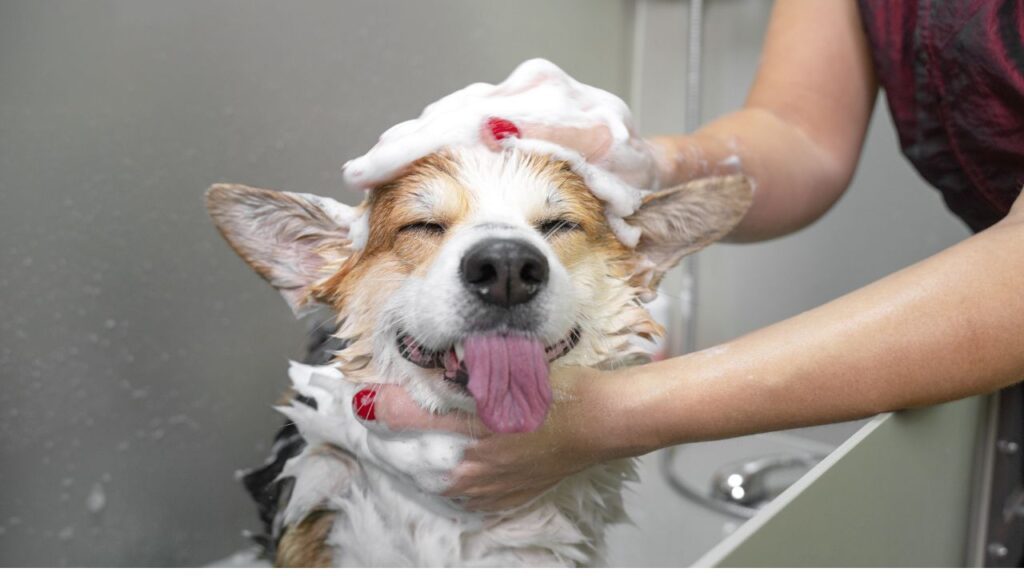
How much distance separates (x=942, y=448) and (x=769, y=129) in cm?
41

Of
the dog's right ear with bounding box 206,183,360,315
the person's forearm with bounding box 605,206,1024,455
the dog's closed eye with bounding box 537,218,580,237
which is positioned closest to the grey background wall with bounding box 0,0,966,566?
the dog's right ear with bounding box 206,183,360,315

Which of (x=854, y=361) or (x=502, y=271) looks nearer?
(x=502, y=271)

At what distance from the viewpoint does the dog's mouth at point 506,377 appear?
1.78 feet

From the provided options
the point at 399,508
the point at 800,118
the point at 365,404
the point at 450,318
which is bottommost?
the point at 399,508

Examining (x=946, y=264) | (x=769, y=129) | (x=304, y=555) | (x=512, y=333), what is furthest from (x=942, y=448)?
(x=304, y=555)

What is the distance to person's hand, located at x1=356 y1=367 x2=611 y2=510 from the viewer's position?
0.61 metres

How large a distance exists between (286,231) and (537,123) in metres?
0.23

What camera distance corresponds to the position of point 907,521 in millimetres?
765

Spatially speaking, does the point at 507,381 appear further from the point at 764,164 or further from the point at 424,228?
the point at 764,164

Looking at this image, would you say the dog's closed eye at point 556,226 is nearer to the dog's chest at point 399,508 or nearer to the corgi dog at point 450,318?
the corgi dog at point 450,318

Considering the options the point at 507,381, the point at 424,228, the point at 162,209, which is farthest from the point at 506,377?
the point at 162,209

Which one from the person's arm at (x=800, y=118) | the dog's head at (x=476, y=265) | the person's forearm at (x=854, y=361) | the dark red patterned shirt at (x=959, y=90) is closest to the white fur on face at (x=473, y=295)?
the dog's head at (x=476, y=265)

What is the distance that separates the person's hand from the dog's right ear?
12cm

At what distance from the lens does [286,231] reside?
665 mm
